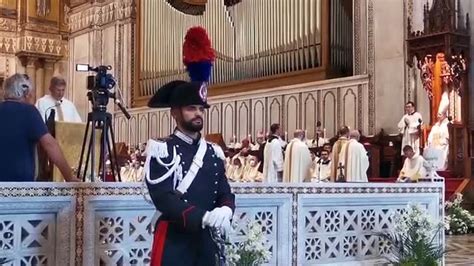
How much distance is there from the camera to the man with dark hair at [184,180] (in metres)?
3.57

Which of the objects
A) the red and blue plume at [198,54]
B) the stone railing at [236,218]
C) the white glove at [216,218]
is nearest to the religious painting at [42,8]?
the stone railing at [236,218]

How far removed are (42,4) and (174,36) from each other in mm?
4763

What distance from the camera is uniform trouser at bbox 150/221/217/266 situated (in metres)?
3.61

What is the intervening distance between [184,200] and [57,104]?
390 centimetres

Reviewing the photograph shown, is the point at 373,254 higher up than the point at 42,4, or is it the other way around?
the point at 42,4

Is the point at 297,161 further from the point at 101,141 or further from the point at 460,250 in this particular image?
the point at 101,141

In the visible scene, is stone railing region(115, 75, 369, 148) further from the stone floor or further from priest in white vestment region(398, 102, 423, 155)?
the stone floor

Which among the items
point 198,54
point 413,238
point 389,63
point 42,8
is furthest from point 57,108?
point 42,8

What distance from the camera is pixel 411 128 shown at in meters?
14.0

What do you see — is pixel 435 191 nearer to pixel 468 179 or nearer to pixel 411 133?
pixel 468 179

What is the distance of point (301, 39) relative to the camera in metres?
17.0

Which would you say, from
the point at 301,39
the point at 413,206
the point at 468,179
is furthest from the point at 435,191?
the point at 301,39

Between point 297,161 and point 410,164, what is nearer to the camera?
point 410,164

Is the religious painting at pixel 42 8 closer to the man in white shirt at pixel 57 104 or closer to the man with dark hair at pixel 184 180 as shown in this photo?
the man in white shirt at pixel 57 104
